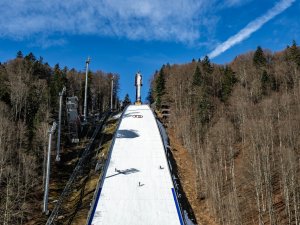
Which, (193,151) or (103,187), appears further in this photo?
(193,151)

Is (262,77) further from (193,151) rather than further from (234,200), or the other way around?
(234,200)

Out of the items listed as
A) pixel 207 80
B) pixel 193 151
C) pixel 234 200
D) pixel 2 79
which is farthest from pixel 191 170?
pixel 207 80

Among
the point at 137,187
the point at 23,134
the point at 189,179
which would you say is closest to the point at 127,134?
the point at 189,179

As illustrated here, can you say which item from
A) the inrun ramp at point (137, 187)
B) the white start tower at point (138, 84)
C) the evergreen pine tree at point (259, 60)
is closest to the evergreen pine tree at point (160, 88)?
the white start tower at point (138, 84)

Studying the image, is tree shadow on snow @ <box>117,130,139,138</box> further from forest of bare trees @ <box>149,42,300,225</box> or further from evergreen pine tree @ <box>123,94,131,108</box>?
evergreen pine tree @ <box>123,94,131,108</box>

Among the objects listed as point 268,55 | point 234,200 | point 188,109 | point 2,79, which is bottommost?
point 234,200

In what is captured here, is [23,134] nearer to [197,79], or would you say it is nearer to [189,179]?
[189,179]

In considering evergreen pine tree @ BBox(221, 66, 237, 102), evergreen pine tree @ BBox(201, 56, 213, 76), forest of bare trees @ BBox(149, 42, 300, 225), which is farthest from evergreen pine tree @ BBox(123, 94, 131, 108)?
evergreen pine tree @ BBox(221, 66, 237, 102)
